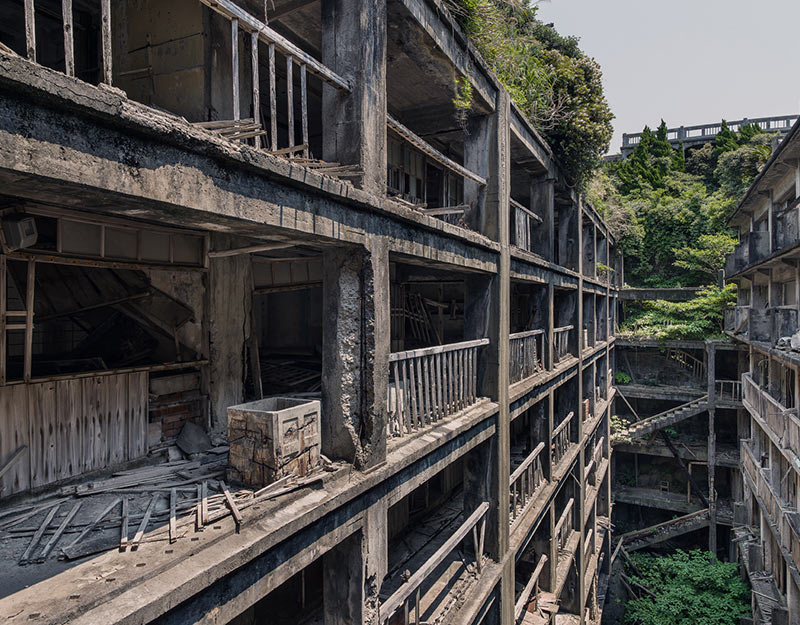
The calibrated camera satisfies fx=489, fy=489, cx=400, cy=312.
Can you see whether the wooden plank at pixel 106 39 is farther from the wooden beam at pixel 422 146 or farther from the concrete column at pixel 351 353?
the wooden beam at pixel 422 146

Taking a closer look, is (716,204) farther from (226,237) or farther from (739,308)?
(226,237)

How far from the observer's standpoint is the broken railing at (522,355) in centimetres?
879

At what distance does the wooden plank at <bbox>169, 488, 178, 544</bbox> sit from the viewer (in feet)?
10.1

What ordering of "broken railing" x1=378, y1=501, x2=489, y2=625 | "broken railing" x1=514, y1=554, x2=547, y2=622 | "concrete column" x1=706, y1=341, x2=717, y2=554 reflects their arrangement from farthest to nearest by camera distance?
"concrete column" x1=706, y1=341, x2=717, y2=554 < "broken railing" x1=514, y1=554, x2=547, y2=622 < "broken railing" x1=378, y1=501, x2=489, y2=625

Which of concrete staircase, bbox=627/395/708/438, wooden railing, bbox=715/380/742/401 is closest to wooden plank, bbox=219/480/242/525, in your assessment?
concrete staircase, bbox=627/395/708/438

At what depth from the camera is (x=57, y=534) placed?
10.4 ft

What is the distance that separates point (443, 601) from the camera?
6645mm

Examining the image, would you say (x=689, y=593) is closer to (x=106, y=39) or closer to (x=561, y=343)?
(x=561, y=343)

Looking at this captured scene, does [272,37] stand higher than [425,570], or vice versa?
[272,37]

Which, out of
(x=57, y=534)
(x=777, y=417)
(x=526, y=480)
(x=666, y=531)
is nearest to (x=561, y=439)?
(x=526, y=480)

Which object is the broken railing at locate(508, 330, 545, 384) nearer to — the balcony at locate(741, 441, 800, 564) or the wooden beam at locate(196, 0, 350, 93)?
the wooden beam at locate(196, 0, 350, 93)

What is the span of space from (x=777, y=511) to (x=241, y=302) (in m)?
15.3

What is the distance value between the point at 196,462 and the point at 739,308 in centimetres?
2232

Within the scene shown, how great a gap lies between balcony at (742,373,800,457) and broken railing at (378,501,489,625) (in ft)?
27.1
